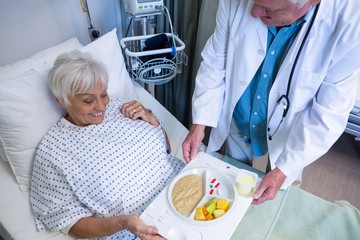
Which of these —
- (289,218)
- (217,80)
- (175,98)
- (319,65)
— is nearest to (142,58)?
(217,80)

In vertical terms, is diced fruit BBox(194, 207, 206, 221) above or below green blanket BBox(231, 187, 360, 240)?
above

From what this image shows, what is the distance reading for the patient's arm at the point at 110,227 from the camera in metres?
0.98

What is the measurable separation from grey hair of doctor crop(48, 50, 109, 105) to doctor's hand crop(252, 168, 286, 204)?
0.80 meters

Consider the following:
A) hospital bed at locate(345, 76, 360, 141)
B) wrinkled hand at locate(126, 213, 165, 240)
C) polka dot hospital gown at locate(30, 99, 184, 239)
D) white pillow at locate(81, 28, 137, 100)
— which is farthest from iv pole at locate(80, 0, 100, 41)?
hospital bed at locate(345, 76, 360, 141)

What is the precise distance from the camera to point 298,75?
47.8 inches

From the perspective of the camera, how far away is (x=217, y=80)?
1449 mm

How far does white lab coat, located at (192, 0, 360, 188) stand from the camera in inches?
43.3

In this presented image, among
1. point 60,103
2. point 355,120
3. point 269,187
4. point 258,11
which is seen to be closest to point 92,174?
point 60,103

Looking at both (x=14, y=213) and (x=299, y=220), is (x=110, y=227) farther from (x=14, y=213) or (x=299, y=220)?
(x=299, y=220)

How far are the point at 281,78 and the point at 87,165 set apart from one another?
0.90 m

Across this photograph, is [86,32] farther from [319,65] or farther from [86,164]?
[319,65]

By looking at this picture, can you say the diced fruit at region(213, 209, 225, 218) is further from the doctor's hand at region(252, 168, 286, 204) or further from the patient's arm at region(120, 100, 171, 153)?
the patient's arm at region(120, 100, 171, 153)

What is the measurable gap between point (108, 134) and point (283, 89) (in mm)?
808

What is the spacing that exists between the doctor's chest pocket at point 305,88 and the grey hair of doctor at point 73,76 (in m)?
0.84
